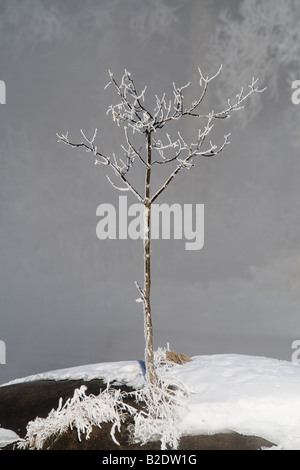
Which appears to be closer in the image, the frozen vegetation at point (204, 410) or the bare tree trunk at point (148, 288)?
the frozen vegetation at point (204, 410)

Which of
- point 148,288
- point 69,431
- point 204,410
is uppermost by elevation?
point 148,288

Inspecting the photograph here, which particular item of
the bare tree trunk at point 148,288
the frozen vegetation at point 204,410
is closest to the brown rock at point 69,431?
the frozen vegetation at point 204,410

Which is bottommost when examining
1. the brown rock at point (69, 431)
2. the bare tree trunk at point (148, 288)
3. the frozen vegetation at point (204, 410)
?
the brown rock at point (69, 431)

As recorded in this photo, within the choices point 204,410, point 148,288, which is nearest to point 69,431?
point 204,410

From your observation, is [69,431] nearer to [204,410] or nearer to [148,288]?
[204,410]

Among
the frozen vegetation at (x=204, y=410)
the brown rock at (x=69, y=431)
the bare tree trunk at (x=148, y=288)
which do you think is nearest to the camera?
the brown rock at (x=69, y=431)

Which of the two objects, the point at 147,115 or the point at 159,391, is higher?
the point at 147,115

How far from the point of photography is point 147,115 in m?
10.7

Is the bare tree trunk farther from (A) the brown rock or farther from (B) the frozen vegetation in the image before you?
(A) the brown rock

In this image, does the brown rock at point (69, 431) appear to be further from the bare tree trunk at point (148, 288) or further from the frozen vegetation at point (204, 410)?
the bare tree trunk at point (148, 288)

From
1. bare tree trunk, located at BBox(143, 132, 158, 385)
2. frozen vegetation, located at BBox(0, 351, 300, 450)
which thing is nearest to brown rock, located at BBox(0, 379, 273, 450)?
frozen vegetation, located at BBox(0, 351, 300, 450)

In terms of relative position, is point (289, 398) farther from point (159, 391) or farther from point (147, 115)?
point (147, 115)
